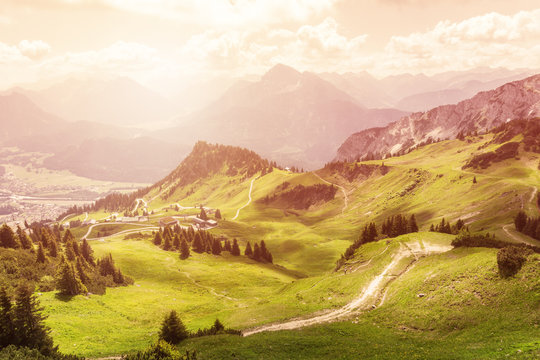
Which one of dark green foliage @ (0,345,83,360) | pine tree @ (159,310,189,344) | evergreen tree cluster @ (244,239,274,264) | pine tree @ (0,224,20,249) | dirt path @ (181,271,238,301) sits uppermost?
pine tree @ (0,224,20,249)

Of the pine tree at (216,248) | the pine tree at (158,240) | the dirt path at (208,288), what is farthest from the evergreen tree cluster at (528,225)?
the pine tree at (158,240)

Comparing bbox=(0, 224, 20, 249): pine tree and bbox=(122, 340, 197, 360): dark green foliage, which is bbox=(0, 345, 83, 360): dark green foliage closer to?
bbox=(122, 340, 197, 360): dark green foliage

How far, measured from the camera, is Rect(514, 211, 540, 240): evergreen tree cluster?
89.1 m

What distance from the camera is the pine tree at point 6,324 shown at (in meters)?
30.7

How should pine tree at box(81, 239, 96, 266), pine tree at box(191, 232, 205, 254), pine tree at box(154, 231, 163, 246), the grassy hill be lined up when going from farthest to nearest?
pine tree at box(154, 231, 163, 246) < pine tree at box(191, 232, 205, 254) < pine tree at box(81, 239, 96, 266) < the grassy hill

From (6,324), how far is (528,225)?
409 ft

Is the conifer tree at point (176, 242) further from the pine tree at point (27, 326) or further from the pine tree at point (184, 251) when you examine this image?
the pine tree at point (27, 326)

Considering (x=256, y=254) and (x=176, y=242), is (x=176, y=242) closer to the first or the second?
(x=176, y=242)

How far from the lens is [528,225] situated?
9238cm

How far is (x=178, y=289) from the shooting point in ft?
273

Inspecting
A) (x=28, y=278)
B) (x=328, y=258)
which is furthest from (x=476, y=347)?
(x=328, y=258)

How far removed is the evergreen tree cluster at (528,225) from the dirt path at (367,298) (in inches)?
1857

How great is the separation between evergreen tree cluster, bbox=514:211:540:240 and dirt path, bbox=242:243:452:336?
1857 inches

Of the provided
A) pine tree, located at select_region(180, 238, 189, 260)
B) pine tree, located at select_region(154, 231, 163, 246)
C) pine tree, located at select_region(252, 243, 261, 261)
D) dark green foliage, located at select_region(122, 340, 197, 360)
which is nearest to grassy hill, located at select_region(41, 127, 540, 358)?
pine tree, located at select_region(180, 238, 189, 260)
